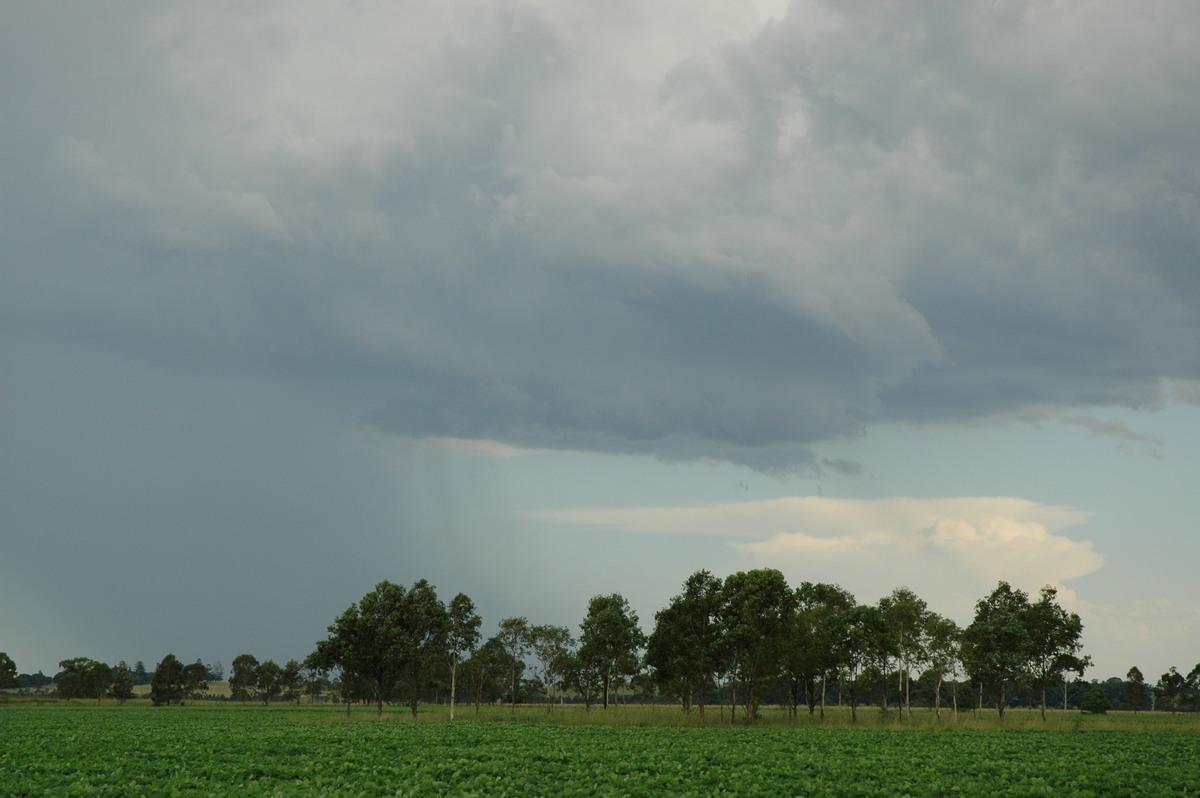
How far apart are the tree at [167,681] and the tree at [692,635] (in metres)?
113

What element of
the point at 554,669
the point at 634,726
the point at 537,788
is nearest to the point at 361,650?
the point at 554,669

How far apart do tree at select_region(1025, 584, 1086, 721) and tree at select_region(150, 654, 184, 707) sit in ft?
483

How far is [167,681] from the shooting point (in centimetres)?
14800

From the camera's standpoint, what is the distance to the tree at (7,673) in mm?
163000

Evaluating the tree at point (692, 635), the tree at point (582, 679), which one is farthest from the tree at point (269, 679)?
the tree at point (692, 635)

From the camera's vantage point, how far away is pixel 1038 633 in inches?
3703

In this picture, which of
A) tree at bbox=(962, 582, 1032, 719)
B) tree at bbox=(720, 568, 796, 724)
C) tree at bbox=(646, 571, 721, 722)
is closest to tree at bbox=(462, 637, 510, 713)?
tree at bbox=(646, 571, 721, 722)

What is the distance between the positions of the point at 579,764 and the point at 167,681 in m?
143

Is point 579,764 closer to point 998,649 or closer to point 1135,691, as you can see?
point 998,649

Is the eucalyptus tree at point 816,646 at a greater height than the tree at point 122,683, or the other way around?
the eucalyptus tree at point 816,646

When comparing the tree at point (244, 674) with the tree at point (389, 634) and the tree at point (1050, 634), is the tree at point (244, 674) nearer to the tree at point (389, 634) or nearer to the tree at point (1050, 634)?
the tree at point (389, 634)

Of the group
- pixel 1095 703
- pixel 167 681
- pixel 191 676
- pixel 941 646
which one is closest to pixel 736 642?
pixel 941 646

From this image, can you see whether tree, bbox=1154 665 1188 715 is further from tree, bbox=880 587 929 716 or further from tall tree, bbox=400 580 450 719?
tall tree, bbox=400 580 450 719

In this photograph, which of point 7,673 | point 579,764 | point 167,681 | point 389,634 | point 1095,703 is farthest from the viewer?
point 7,673
